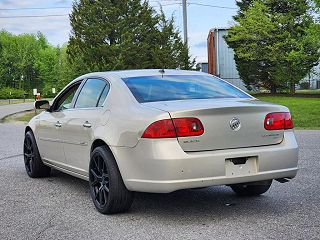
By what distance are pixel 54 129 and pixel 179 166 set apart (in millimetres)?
2568

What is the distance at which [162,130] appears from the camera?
4598 mm

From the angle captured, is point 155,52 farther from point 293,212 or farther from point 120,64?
point 293,212

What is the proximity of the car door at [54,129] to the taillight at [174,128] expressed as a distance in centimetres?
206

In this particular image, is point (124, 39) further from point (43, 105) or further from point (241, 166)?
point (241, 166)

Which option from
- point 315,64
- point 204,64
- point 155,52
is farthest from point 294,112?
point 204,64

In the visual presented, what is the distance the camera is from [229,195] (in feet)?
19.5

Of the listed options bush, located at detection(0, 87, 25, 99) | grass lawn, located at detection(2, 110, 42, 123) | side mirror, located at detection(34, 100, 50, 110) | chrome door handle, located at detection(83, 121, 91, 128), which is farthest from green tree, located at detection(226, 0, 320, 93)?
bush, located at detection(0, 87, 25, 99)

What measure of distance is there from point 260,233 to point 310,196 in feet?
5.42

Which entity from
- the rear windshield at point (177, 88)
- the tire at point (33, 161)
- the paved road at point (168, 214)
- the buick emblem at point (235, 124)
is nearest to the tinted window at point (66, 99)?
the tire at point (33, 161)

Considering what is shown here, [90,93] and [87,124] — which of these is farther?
[90,93]

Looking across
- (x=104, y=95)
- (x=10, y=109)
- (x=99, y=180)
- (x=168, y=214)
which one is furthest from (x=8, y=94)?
(x=168, y=214)

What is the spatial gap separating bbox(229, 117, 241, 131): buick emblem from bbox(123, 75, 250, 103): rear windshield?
24.6 inches

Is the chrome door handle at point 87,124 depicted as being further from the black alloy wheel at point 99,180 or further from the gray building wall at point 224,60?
the gray building wall at point 224,60

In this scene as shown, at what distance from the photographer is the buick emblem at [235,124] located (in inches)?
188
